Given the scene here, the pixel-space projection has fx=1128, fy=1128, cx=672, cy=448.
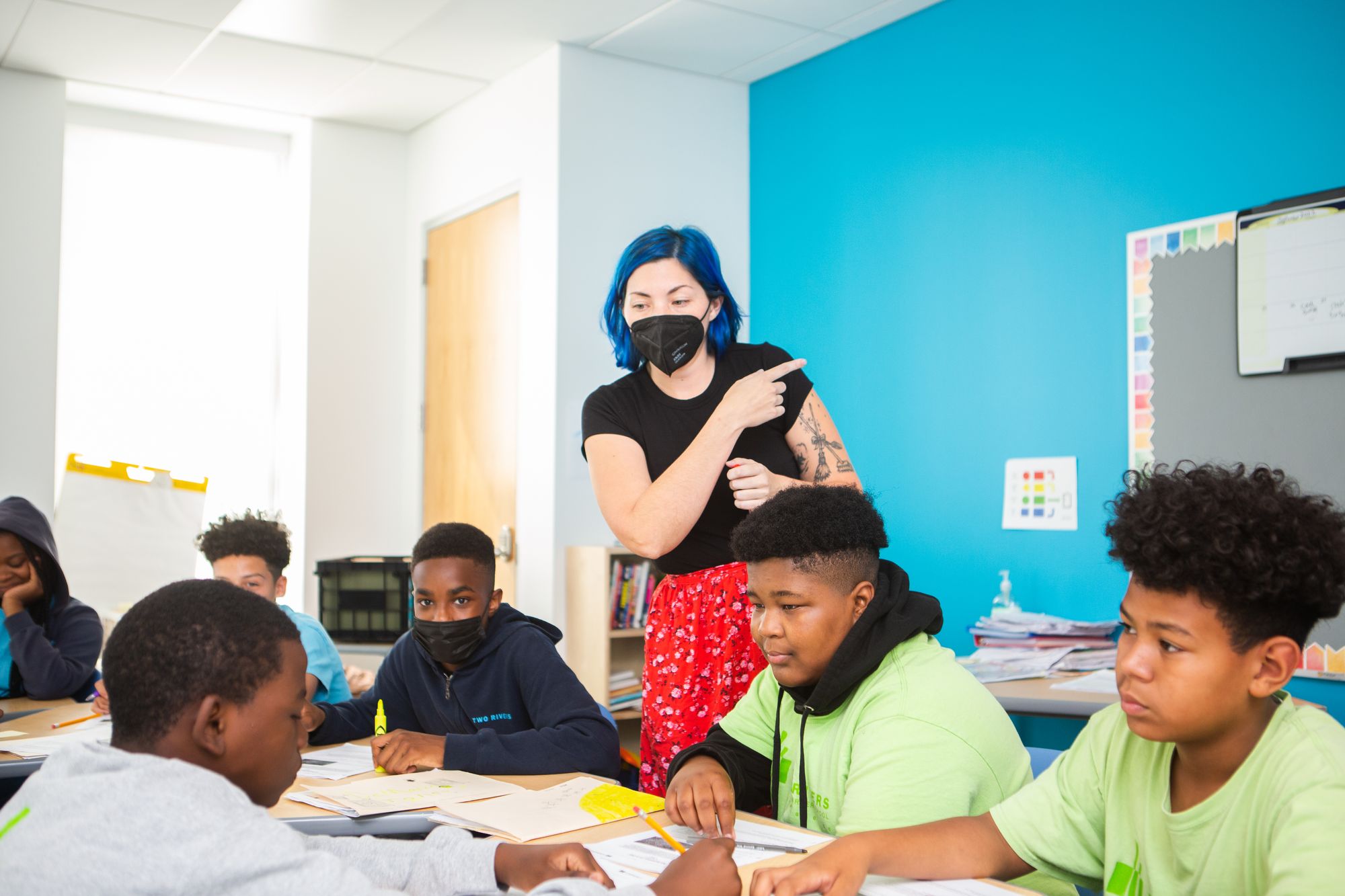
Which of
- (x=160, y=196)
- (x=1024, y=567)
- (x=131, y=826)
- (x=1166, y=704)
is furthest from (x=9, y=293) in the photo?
(x=1166, y=704)

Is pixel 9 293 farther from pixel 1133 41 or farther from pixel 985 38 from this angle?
pixel 1133 41

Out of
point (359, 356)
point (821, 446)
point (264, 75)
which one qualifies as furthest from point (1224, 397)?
point (264, 75)

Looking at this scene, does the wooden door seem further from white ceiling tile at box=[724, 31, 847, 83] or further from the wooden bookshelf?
white ceiling tile at box=[724, 31, 847, 83]

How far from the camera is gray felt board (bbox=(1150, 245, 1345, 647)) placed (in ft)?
9.10

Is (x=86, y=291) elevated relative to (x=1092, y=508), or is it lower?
elevated

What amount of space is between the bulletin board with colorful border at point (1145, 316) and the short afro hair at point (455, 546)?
6.13ft

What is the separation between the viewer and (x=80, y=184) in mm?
4898

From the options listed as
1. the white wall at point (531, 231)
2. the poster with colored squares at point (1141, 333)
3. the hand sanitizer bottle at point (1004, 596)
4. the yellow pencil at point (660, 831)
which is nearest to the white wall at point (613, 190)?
the white wall at point (531, 231)

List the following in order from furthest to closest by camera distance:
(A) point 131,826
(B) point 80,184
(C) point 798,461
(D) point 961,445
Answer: (B) point 80,184 < (D) point 961,445 < (C) point 798,461 < (A) point 131,826

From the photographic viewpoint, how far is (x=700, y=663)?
6.37ft

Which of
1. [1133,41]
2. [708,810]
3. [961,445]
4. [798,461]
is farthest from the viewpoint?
[961,445]

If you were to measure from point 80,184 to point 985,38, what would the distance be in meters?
3.80

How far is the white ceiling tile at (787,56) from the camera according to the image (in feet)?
13.8

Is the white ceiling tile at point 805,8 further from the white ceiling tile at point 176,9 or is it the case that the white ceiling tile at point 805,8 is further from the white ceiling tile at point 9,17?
the white ceiling tile at point 9,17
